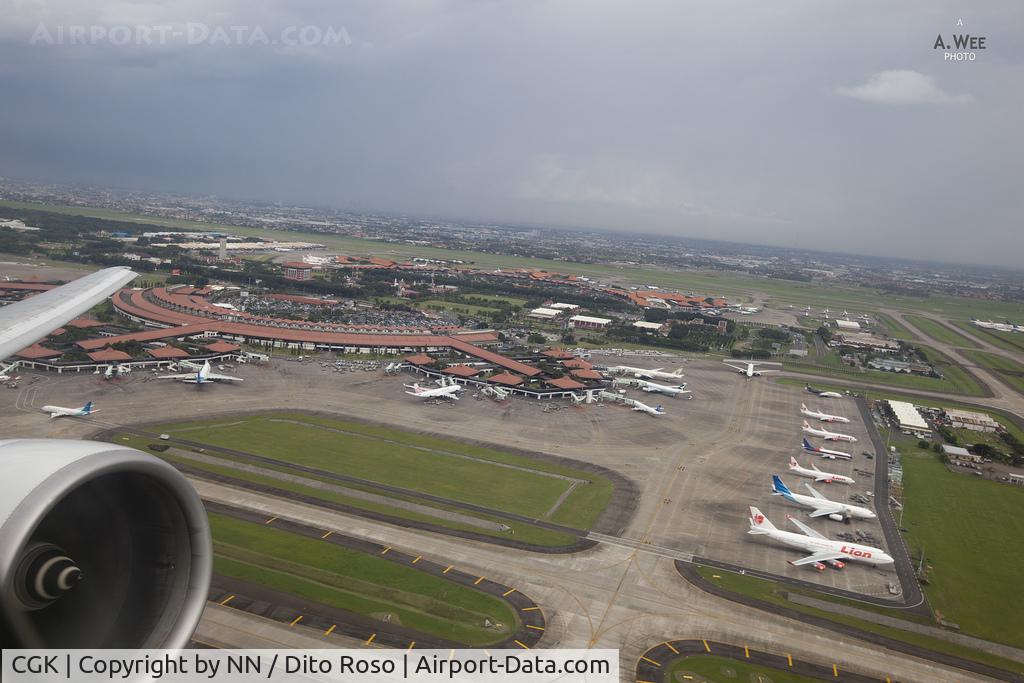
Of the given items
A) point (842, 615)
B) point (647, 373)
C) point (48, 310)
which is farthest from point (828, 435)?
point (48, 310)

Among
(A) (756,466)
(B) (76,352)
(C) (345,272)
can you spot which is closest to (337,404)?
(B) (76,352)

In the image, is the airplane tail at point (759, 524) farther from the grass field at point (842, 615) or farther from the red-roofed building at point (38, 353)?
the red-roofed building at point (38, 353)

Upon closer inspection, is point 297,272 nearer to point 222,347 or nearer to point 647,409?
point 222,347

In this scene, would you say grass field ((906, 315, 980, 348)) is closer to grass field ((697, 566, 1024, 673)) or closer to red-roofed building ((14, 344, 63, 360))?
grass field ((697, 566, 1024, 673))

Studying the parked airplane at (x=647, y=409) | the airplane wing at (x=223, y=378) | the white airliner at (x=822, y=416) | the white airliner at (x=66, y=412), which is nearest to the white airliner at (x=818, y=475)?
the parked airplane at (x=647, y=409)

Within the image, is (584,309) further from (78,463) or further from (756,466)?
(78,463)

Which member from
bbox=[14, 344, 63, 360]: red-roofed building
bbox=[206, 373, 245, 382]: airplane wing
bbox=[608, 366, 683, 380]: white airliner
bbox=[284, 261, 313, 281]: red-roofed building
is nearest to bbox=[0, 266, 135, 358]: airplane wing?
bbox=[206, 373, 245, 382]: airplane wing
